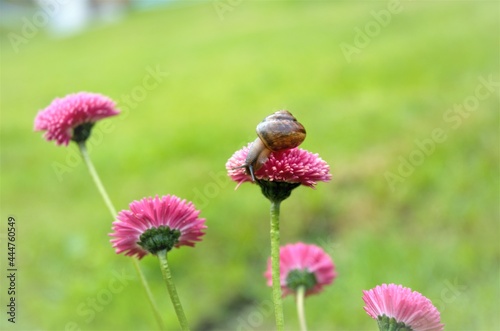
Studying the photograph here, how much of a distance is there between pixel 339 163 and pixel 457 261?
57.6 inches

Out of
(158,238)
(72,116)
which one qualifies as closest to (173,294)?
(158,238)

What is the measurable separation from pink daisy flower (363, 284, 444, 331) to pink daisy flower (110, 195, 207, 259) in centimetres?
26

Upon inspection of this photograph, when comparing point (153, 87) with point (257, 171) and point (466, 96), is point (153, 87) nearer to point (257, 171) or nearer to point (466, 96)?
point (466, 96)

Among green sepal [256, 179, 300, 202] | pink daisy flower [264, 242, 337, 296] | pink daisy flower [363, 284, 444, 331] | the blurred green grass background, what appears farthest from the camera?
the blurred green grass background

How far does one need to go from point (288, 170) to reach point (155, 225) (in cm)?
21

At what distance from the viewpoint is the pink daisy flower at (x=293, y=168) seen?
0.88m

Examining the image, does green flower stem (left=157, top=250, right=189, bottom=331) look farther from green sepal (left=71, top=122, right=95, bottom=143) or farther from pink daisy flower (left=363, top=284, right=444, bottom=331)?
green sepal (left=71, top=122, right=95, bottom=143)

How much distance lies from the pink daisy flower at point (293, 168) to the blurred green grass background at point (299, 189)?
2178mm

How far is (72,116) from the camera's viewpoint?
4.20ft

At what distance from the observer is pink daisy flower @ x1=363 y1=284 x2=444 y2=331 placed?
81cm

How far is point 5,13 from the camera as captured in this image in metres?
34.4

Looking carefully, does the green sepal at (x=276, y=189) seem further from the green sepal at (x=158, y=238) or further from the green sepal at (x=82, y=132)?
the green sepal at (x=82, y=132)

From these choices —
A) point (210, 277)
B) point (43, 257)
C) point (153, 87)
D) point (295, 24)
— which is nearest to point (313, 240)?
point (210, 277)

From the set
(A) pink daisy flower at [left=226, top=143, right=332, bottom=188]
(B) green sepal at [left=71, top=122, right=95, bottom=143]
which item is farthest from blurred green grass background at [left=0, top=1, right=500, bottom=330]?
(A) pink daisy flower at [left=226, top=143, right=332, bottom=188]
